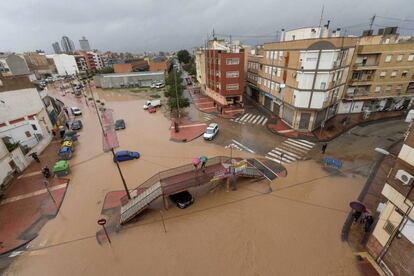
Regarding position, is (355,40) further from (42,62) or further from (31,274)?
(42,62)

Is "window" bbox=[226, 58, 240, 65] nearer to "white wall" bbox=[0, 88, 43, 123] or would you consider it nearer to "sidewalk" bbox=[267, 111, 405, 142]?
"sidewalk" bbox=[267, 111, 405, 142]

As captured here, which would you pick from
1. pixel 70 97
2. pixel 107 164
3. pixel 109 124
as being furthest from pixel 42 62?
pixel 107 164

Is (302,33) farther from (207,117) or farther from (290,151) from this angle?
(207,117)

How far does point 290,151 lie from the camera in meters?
23.2

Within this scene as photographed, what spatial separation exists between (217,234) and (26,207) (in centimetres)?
1652

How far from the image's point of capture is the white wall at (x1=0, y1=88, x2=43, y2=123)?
24.2 metres

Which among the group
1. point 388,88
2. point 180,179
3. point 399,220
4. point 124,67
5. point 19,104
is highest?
point 124,67

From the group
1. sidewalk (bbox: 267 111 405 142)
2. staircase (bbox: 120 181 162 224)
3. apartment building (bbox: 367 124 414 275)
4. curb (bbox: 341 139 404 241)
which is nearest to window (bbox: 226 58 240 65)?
sidewalk (bbox: 267 111 405 142)

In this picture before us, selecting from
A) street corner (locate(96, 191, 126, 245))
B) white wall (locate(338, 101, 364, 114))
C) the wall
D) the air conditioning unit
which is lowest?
street corner (locate(96, 191, 126, 245))

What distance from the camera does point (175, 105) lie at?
115 ft

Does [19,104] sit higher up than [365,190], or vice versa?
[19,104]

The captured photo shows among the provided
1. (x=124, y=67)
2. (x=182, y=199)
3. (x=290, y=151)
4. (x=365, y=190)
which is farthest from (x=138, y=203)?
(x=124, y=67)

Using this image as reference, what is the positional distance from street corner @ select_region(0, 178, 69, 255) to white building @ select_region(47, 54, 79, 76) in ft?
361

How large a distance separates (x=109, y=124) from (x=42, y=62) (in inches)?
4250
